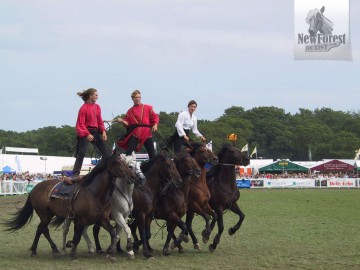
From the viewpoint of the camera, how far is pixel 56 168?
236 ft

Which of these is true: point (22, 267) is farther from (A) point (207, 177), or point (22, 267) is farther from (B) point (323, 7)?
(B) point (323, 7)

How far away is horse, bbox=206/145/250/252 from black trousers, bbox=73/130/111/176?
2.91 m

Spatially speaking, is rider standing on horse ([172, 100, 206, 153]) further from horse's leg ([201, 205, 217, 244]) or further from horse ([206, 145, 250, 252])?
horse's leg ([201, 205, 217, 244])

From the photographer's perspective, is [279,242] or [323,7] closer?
[279,242]

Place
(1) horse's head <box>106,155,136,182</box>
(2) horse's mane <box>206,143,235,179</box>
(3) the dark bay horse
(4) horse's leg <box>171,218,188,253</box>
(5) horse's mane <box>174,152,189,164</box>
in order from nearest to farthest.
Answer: (1) horse's head <box>106,155,136,182</box> → (4) horse's leg <box>171,218,188,253</box> → (3) the dark bay horse → (5) horse's mane <box>174,152,189,164</box> → (2) horse's mane <box>206,143,235,179</box>

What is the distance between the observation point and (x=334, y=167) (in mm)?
70188

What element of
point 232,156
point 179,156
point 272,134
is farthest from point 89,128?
point 272,134

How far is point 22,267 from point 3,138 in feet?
397

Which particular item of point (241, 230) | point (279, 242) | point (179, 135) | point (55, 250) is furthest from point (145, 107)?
point (241, 230)

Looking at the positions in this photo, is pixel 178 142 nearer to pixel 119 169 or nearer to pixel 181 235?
pixel 181 235

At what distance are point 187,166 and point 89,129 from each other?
7.32 feet

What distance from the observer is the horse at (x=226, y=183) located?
50.1 ft

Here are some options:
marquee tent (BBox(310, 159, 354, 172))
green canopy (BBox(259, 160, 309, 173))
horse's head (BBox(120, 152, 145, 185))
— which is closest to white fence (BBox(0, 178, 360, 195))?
marquee tent (BBox(310, 159, 354, 172))

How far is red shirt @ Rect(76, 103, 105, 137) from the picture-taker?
13.5 m
